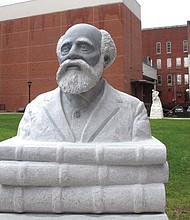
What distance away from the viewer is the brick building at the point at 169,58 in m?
47.7

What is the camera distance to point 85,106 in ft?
8.64

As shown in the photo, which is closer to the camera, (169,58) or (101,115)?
(101,115)

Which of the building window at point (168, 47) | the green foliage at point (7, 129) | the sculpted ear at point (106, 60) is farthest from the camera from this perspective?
the building window at point (168, 47)

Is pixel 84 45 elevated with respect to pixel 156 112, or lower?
elevated

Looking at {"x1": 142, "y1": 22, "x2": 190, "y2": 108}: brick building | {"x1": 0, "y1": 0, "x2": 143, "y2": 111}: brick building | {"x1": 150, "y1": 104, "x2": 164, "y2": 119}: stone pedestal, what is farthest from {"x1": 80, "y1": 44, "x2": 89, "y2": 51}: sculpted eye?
{"x1": 142, "y1": 22, "x2": 190, "y2": 108}: brick building

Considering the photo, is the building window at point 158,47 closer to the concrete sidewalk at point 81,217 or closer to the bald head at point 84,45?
the bald head at point 84,45

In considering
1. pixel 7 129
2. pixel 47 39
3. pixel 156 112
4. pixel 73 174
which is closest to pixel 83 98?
pixel 73 174

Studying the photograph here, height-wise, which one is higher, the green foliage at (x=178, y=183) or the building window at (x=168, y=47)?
the building window at (x=168, y=47)

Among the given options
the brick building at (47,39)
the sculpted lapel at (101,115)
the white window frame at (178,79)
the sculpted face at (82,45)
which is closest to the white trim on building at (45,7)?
the brick building at (47,39)

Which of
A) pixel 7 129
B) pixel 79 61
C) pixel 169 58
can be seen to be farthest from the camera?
pixel 169 58

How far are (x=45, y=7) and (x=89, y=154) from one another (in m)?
30.7

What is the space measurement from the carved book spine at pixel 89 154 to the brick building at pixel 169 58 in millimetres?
46535

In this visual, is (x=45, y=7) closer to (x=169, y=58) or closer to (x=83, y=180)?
(x=169, y=58)

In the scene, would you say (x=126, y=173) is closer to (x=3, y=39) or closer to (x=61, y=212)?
(x=61, y=212)
